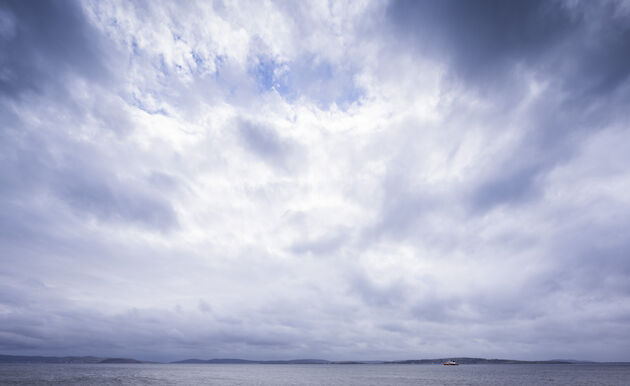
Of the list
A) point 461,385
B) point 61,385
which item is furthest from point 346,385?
point 61,385

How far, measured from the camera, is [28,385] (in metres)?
106

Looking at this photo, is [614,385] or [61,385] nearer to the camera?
[61,385]

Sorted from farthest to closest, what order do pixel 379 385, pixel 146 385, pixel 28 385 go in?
pixel 379 385 → pixel 146 385 → pixel 28 385

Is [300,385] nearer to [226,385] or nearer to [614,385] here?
[226,385]

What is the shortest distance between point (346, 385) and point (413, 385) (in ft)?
84.4

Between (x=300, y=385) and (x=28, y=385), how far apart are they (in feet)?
285

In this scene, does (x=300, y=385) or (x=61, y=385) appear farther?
(x=300, y=385)

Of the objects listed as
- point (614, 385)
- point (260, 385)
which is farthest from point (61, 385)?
point (614, 385)

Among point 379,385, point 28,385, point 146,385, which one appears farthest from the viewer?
point 379,385

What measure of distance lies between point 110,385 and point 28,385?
24081mm

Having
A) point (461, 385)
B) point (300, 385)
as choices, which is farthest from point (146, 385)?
point (461, 385)

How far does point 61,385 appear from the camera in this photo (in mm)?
107000

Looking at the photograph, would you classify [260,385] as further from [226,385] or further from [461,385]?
[461,385]

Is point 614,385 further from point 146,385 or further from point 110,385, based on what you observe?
point 110,385
